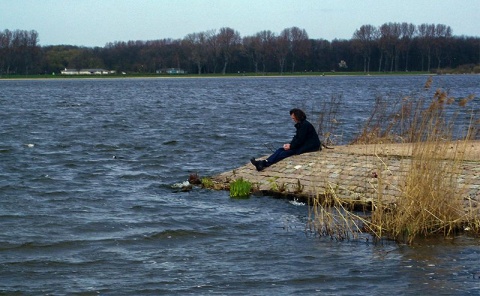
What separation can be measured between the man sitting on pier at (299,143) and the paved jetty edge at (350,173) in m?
0.12

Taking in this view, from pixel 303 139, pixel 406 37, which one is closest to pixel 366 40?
pixel 406 37

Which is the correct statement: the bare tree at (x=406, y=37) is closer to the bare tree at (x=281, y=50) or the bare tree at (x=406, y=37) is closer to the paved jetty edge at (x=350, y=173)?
the bare tree at (x=281, y=50)

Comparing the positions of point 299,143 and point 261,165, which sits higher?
point 299,143

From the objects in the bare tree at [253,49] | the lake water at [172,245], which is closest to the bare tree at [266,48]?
the bare tree at [253,49]

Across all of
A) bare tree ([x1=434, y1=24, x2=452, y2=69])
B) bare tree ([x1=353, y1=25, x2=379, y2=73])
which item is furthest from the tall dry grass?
bare tree ([x1=353, y1=25, x2=379, y2=73])

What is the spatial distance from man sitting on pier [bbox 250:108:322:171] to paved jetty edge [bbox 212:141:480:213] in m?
0.12

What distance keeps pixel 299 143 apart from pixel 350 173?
200cm

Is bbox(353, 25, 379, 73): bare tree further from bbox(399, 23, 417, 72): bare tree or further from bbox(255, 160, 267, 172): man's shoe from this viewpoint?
bbox(255, 160, 267, 172): man's shoe

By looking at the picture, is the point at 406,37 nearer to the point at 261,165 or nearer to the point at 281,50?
the point at 281,50

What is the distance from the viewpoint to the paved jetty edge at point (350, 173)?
566 inches

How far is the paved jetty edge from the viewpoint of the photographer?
14.4m

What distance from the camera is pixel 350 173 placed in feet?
52.6

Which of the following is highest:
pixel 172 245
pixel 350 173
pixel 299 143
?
pixel 299 143

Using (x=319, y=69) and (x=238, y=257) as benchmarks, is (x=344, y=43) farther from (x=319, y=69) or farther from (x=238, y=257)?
(x=238, y=257)
